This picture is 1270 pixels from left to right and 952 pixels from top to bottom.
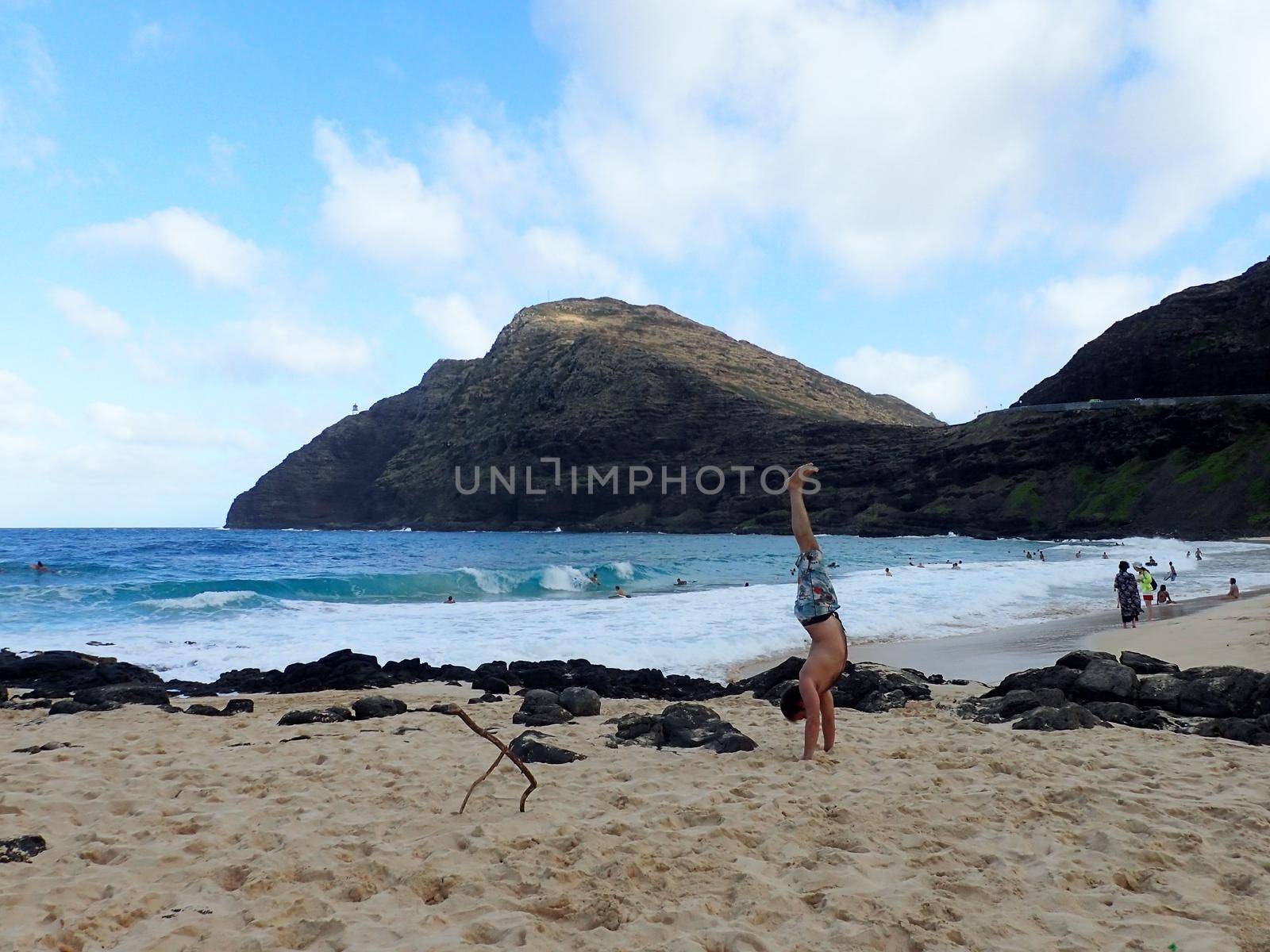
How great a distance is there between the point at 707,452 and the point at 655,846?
107 meters

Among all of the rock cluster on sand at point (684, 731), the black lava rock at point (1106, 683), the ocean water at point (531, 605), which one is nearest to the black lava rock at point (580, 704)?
the rock cluster on sand at point (684, 731)

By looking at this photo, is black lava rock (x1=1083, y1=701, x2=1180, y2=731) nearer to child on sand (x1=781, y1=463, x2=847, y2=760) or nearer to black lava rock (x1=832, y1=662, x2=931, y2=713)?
black lava rock (x1=832, y1=662, x2=931, y2=713)

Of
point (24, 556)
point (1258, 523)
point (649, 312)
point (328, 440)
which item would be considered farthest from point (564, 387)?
point (1258, 523)

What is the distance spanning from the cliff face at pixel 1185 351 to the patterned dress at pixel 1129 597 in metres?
75.3

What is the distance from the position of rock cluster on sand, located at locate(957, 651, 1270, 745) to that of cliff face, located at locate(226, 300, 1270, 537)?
60199 millimetres

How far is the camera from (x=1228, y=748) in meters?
6.29

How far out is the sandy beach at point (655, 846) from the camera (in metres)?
3.34

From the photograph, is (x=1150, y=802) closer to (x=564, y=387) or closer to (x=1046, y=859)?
(x=1046, y=859)

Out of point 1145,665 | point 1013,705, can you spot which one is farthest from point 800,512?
point 1145,665

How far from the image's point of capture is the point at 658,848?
427 centimetres

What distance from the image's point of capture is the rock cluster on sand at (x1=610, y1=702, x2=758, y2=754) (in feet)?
21.8

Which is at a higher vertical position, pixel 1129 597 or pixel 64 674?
pixel 1129 597

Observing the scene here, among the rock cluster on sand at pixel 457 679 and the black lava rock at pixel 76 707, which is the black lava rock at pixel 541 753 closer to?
the rock cluster on sand at pixel 457 679

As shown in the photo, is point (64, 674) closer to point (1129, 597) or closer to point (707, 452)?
point (1129, 597)
